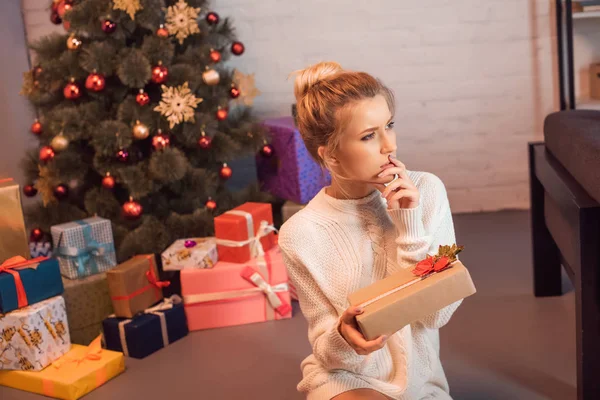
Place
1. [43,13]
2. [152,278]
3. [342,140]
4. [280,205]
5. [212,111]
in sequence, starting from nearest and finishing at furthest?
[342,140] → [152,278] → [212,111] → [280,205] → [43,13]

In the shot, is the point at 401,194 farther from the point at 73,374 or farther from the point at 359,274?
the point at 73,374

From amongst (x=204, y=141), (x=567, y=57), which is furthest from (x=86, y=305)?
(x=567, y=57)

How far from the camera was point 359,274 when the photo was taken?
1.57 metres

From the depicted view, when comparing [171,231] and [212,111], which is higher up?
[212,111]

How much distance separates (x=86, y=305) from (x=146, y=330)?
271 millimetres

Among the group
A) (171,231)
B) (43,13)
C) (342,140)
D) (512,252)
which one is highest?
(43,13)

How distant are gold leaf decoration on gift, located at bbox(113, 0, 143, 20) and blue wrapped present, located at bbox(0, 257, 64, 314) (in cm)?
106

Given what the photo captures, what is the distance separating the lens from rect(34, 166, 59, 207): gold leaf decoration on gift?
9.84 feet

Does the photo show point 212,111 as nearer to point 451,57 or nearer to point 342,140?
point 451,57

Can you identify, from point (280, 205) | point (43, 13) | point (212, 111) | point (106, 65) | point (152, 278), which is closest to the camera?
point (152, 278)

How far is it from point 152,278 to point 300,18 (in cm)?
162

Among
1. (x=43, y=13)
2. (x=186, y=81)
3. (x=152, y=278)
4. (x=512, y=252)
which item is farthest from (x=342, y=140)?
(x=43, y=13)

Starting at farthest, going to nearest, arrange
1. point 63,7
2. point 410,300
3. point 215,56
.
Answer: point 215,56
point 63,7
point 410,300

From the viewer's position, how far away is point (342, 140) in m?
1.49
